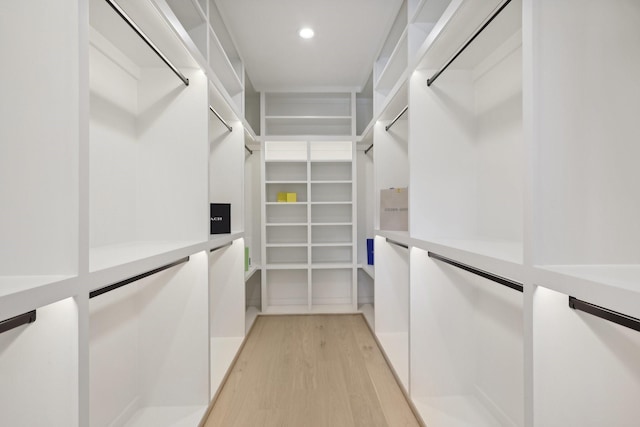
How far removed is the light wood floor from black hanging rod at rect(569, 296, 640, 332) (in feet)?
4.31

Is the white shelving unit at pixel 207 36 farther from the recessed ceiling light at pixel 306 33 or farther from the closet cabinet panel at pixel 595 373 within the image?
the closet cabinet panel at pixel 595 373

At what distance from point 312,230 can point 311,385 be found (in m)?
2.05

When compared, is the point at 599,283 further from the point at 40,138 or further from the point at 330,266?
the point at 330,266

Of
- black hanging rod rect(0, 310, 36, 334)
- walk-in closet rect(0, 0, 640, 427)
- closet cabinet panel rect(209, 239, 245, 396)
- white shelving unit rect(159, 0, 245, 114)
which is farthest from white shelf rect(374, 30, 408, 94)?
black hanging rod rect(0, 310, 36, 334)

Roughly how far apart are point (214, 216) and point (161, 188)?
63 centimetres

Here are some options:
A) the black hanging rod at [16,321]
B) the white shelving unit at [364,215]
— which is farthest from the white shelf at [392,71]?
the black hanging rod at [16,321]

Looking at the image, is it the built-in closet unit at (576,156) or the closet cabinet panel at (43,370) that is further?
the built-in closet unit at (576,156)

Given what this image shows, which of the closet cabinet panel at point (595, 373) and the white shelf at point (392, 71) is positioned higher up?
the white shelf at point (392, 71)

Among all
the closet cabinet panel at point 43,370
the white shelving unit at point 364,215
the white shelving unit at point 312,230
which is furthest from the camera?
the white shelving unit at point 364,215

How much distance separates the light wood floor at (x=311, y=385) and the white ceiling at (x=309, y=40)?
102 inches

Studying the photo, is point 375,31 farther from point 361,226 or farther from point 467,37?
point 361,226

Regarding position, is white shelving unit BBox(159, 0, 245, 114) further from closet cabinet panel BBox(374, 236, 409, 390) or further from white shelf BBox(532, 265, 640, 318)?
closet cabinet panel BBox(374, 236, 409, 390)

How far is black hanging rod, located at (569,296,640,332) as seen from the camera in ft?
2.34

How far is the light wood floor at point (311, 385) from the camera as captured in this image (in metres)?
1.84
